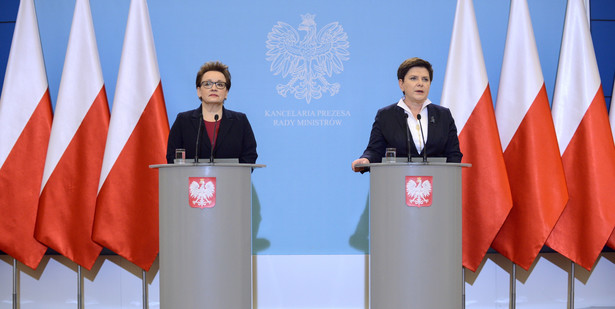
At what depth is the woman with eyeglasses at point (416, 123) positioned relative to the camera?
8.97 feet

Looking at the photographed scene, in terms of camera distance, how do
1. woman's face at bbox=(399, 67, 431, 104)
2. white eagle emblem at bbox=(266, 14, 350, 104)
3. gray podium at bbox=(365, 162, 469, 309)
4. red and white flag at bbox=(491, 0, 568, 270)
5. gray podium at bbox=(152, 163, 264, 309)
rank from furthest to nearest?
1. white eagle emblem at bbox=(266, 14, 350, 104)
2. red and white flag at bbox=(491, 0, 568, 270)
3. woman's face at bbox=(399, 67, 431, 104)
4. gray podium at bbox=(152, 163, 264, 309)
5. gray podium at bbox=(365, 162, 469, 309)

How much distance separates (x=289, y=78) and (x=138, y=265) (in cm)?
160

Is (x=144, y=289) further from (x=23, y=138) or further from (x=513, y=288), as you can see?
(x=513, y=288)

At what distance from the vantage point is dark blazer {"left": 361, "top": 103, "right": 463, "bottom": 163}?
2.74m

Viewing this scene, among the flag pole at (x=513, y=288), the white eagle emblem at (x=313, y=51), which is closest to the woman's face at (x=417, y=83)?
the white eagle emblem at (x=313, y=51)

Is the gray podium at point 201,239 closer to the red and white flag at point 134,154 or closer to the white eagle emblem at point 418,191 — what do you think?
the white eagle emblem at point 418,191

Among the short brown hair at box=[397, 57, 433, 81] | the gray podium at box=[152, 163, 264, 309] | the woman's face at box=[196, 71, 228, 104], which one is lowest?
the gray podium at box=[152, 163, 264, 309]

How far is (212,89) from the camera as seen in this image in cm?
284

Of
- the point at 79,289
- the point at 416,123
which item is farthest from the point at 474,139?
the point at 79,289

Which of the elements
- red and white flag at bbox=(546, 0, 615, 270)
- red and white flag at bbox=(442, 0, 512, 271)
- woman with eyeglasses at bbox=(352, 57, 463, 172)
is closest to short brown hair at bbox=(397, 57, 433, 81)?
woman with eyeglasses at bbox=(352, 57, 463, 172)

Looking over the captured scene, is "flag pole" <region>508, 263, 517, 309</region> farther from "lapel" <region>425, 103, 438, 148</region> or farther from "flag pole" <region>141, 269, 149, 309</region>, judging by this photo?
"flag pole" <region>141, 269, 149, 309</region>

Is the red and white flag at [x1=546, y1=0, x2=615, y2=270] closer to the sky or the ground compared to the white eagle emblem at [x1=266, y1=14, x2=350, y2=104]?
closer to the ground

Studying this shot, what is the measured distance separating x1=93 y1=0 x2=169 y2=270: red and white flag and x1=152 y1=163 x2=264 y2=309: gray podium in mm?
1022

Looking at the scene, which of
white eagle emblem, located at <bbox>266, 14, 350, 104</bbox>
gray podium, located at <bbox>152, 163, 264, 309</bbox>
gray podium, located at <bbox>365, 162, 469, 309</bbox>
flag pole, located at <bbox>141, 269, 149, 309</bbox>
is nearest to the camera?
gray podium, located at <bbox>365, 162, 469, 309</bbox>
